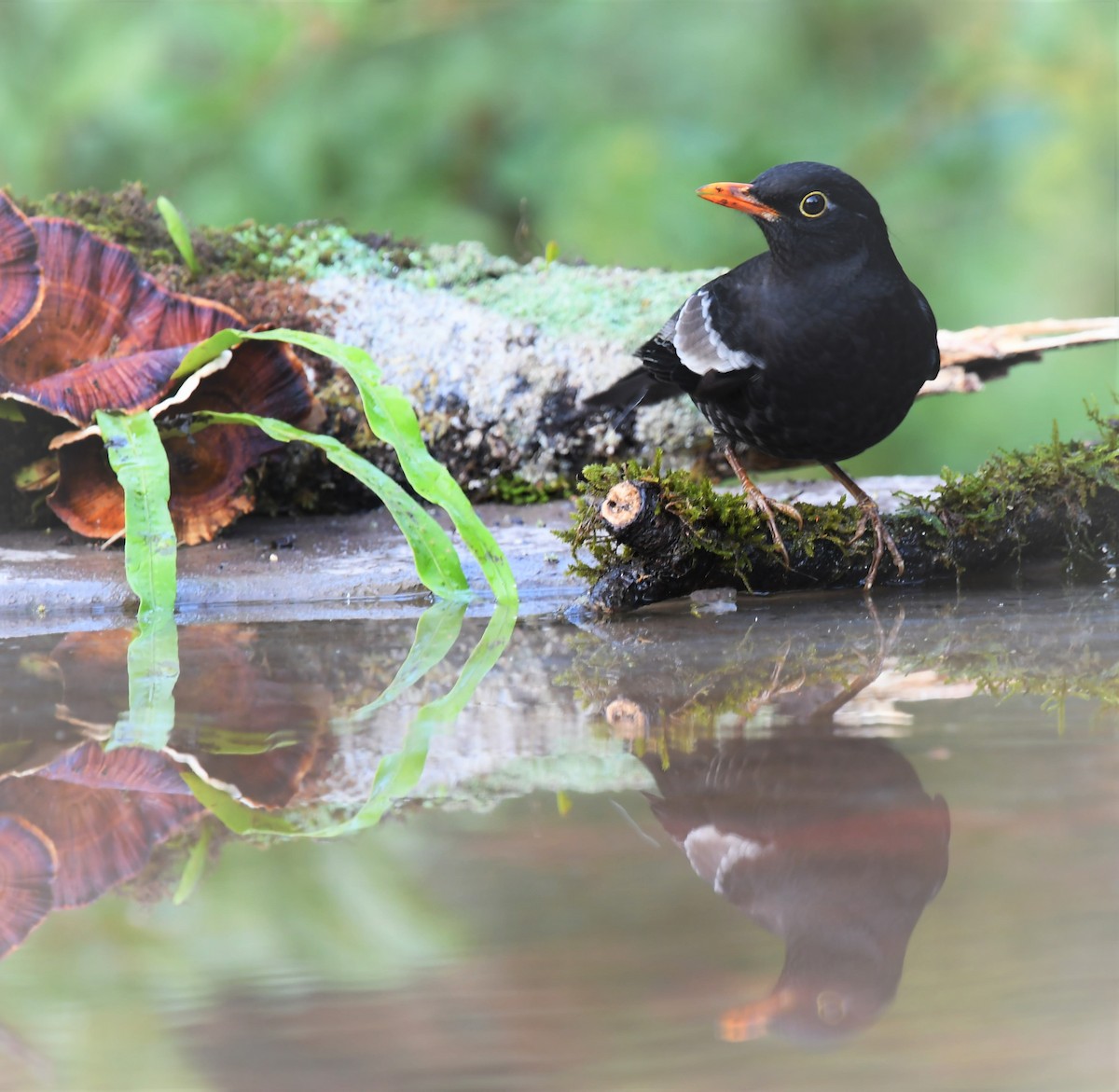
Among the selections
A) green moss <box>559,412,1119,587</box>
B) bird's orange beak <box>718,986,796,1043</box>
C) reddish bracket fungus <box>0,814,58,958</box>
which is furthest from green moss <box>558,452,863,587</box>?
bird's orange beak <box>718,986,796,1043</box>

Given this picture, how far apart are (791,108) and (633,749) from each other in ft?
16.8

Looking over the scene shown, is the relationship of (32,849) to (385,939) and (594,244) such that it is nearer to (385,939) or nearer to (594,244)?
(385,939)

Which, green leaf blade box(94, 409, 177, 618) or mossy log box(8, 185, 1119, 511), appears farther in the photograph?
mossy log box(8, 185, 1119, 511)

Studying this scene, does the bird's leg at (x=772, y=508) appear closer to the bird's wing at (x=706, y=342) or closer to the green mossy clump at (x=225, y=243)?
the bird's wing at (x=706, y=342)

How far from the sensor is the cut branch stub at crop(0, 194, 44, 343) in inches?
136

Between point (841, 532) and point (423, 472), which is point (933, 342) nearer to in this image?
point (841, 532)

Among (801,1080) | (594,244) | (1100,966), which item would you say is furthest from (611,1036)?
(594,244)

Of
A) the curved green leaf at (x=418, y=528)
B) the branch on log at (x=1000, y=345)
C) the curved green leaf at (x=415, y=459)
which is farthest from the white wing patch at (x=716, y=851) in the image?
the branch on log at (x=1000, y=345)

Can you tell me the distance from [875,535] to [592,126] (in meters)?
3.59

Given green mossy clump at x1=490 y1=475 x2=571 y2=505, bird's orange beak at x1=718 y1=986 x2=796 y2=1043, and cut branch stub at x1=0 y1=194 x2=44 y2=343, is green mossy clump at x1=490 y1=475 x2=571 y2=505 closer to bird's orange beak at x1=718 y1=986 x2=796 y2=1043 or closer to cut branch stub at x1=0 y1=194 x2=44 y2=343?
cut branch stub at x1=0 y1=194 x2=44 y2=343

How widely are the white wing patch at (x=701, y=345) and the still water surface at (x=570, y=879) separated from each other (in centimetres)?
99

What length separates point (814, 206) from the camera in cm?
305

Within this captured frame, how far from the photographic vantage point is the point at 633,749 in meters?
1.79

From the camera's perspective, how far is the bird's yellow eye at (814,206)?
3.04 meters
